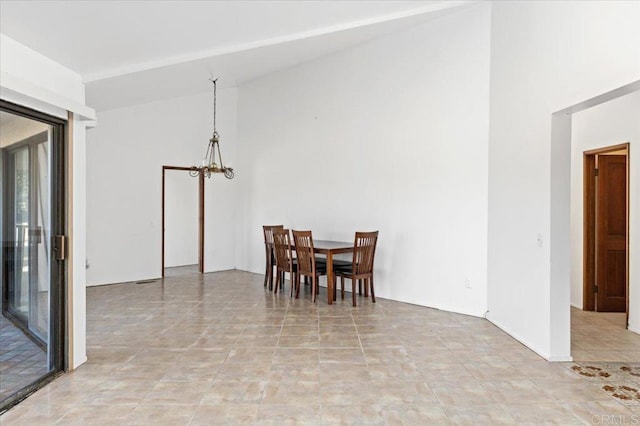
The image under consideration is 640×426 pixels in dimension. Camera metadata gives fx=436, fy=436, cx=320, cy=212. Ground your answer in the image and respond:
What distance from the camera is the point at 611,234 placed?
198 inches

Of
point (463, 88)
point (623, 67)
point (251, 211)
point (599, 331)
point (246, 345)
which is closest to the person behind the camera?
point (623, 67)

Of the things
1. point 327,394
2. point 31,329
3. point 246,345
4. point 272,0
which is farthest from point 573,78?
point 31,329

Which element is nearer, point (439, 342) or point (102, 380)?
point (102, 380)

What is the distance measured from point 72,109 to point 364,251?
353cm

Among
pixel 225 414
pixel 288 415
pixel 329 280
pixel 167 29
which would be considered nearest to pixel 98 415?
pixel 225 414

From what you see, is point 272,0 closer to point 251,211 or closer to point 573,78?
point 573,78

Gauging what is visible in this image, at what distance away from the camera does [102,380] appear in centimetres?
302

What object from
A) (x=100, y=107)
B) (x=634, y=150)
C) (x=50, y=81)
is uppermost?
(x=100, y=107)

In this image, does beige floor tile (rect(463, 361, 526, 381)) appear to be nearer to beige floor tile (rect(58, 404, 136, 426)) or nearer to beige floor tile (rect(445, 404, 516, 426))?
beige floor tile (rect(445, 404, 516, 426))

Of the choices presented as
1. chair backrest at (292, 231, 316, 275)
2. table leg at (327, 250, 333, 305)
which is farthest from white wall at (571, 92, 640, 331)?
chair backrest at (292, 231, 316, 275)

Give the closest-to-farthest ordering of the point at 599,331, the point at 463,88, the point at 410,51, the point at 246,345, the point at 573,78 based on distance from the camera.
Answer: the point at 573,78 < the point at 246,345 < the point at 599,331 < the point at 463,88 < the point at 410,51

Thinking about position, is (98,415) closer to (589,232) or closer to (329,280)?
(329,280)

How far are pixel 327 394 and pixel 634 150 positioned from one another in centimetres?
386

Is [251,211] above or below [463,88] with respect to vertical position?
below
